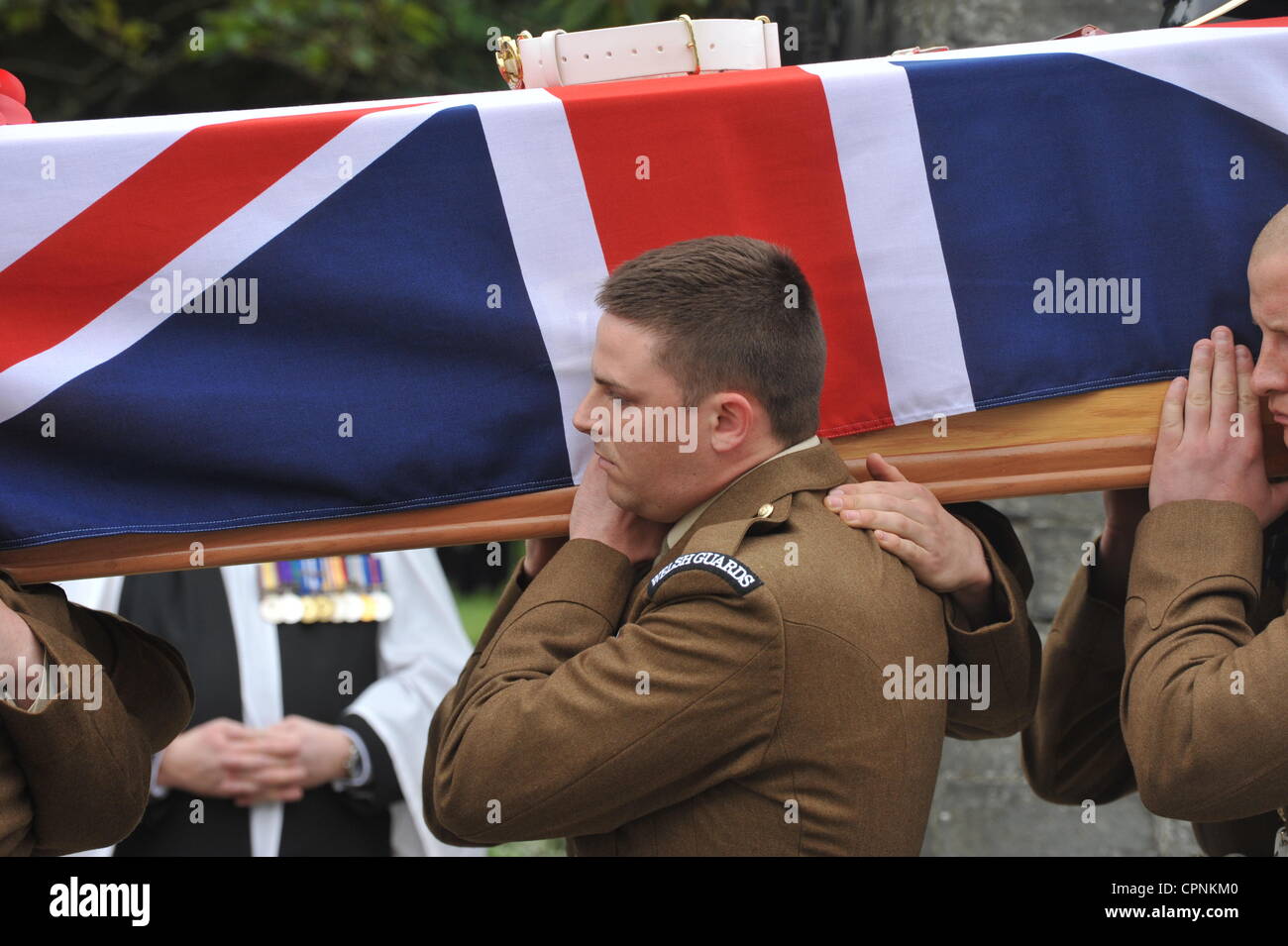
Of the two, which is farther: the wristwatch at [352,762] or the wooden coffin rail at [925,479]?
the wristwatch at [352,762]

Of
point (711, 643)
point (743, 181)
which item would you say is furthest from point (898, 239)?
point (711, 643)

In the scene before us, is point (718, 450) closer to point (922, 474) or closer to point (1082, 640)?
point (922, 474)

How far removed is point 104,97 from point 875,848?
611 cm

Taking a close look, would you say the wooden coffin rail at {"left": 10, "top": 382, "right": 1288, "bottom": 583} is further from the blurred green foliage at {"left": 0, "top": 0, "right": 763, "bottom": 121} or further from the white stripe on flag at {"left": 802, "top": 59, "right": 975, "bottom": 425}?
the blurred green foliage at {"left": 0, "top": 0, "right": 763, "bottom": 121}

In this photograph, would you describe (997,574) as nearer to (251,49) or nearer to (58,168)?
(58,168)

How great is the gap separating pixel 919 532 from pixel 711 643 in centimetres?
39

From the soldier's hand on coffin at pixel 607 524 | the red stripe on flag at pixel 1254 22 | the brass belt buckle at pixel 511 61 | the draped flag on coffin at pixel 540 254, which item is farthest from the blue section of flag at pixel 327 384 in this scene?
the red stripe on flag at pixel 1254 22

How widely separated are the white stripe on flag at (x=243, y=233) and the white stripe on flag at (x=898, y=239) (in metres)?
Answer: 0.64

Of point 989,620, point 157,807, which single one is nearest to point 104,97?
point 157,807

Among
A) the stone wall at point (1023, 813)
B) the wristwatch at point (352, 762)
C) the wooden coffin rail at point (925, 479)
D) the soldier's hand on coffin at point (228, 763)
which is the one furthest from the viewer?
the stone wall at point (1023, 813)

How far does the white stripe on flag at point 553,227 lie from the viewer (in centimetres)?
232

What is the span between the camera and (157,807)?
383cm

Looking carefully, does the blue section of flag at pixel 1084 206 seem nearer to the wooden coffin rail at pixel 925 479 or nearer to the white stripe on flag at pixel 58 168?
the wooden coffin rail at pixel 925 479

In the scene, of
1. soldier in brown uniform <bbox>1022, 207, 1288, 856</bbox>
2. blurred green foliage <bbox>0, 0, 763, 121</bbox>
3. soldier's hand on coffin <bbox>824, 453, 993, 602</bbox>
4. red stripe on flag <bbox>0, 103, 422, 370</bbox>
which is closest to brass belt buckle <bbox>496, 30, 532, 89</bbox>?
red stripe on flag <bbox>0, 103, 422, 370</bbox>
